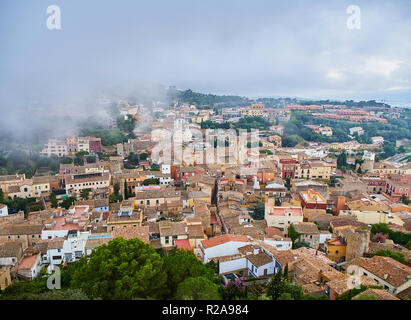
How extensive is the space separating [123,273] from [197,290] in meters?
1.12

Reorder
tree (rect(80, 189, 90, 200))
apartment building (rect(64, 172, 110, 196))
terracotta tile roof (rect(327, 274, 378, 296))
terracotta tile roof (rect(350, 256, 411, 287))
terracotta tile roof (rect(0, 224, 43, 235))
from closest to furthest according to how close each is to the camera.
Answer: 1. terracotta tile roof (rect(327, 274, 378, 296))
2. terracotta tile roof (rect(350, 256, 411, 287))
3. terracotta tile roof (rect(0, 224, 43, 235))
4. tree (rect(80, 189, 90, 200))
5. apartment building (rect(64, 172, 110, 196))

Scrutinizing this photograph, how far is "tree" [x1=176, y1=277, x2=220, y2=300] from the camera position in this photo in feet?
11.8

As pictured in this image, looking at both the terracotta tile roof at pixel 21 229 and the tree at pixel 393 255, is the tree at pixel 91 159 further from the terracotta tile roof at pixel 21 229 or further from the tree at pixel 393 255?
the tree at pixel 393 255

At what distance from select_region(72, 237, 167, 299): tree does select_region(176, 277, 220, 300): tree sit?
47cm

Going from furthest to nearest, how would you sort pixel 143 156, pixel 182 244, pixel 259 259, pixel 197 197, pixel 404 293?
pixel 143 156 → pixel 197 197 → pixel 182 244 → pixel 259 259 → pixel 404 293

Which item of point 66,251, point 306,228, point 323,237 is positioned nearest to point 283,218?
point 306,228

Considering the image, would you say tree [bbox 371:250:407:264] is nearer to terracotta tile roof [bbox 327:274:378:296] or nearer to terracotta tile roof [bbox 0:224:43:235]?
terracotta tile roof [bbox 327:274:378:296]

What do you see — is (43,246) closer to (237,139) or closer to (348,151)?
(237,139)

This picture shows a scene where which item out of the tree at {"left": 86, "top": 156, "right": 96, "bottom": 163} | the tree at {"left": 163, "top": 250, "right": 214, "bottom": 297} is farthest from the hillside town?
the tree at {"left": 163, "top": 250, "right": 214, "bottom": 297}

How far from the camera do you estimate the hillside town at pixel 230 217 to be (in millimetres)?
5848

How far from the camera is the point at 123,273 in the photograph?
4230 millimetres

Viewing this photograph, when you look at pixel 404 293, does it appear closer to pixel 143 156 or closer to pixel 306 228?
pixel 306 228

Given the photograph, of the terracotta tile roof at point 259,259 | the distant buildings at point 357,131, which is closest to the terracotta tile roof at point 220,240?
the terracotta tile roof at point 259,259
